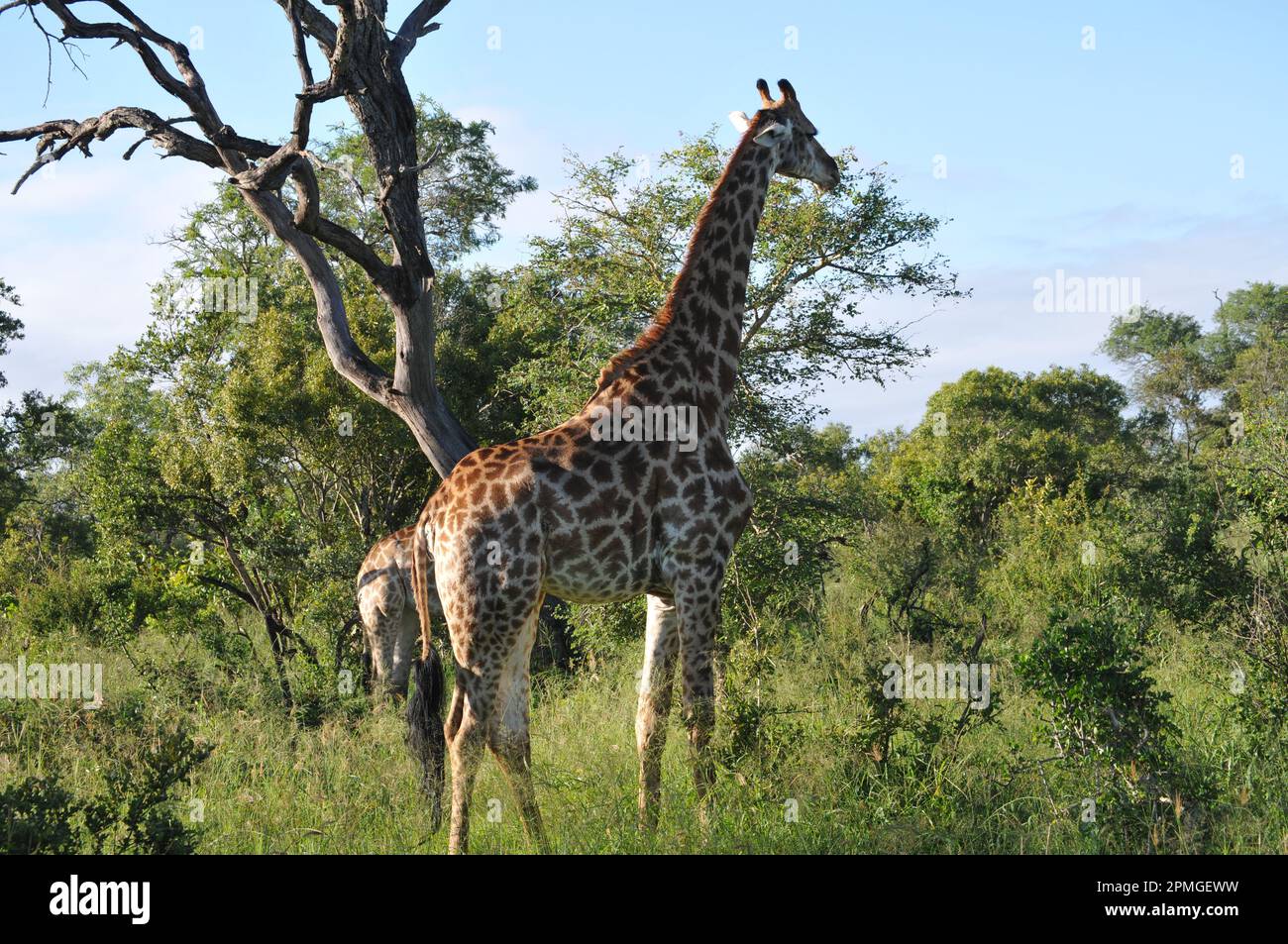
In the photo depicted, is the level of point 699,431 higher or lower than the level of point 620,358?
lower

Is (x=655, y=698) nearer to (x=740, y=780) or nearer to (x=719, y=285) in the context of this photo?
(x=740, y=780)

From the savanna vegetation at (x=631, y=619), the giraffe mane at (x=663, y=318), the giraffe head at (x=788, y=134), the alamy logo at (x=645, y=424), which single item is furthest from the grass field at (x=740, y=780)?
the giraffe head at (x=788, y=134)

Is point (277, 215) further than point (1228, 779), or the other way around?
point (277, 215)

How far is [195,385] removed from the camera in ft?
44.2

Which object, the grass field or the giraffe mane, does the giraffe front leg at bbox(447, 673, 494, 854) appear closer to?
the grass field

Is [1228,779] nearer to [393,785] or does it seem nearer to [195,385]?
[393,785]

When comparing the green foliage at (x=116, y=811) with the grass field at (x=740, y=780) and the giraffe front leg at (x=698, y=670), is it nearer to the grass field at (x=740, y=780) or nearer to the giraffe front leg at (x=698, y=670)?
the grass field at (x=740, y=780)

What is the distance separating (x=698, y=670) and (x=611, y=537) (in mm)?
964

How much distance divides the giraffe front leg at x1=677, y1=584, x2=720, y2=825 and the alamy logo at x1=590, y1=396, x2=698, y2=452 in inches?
36.2

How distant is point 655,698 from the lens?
6992mm
